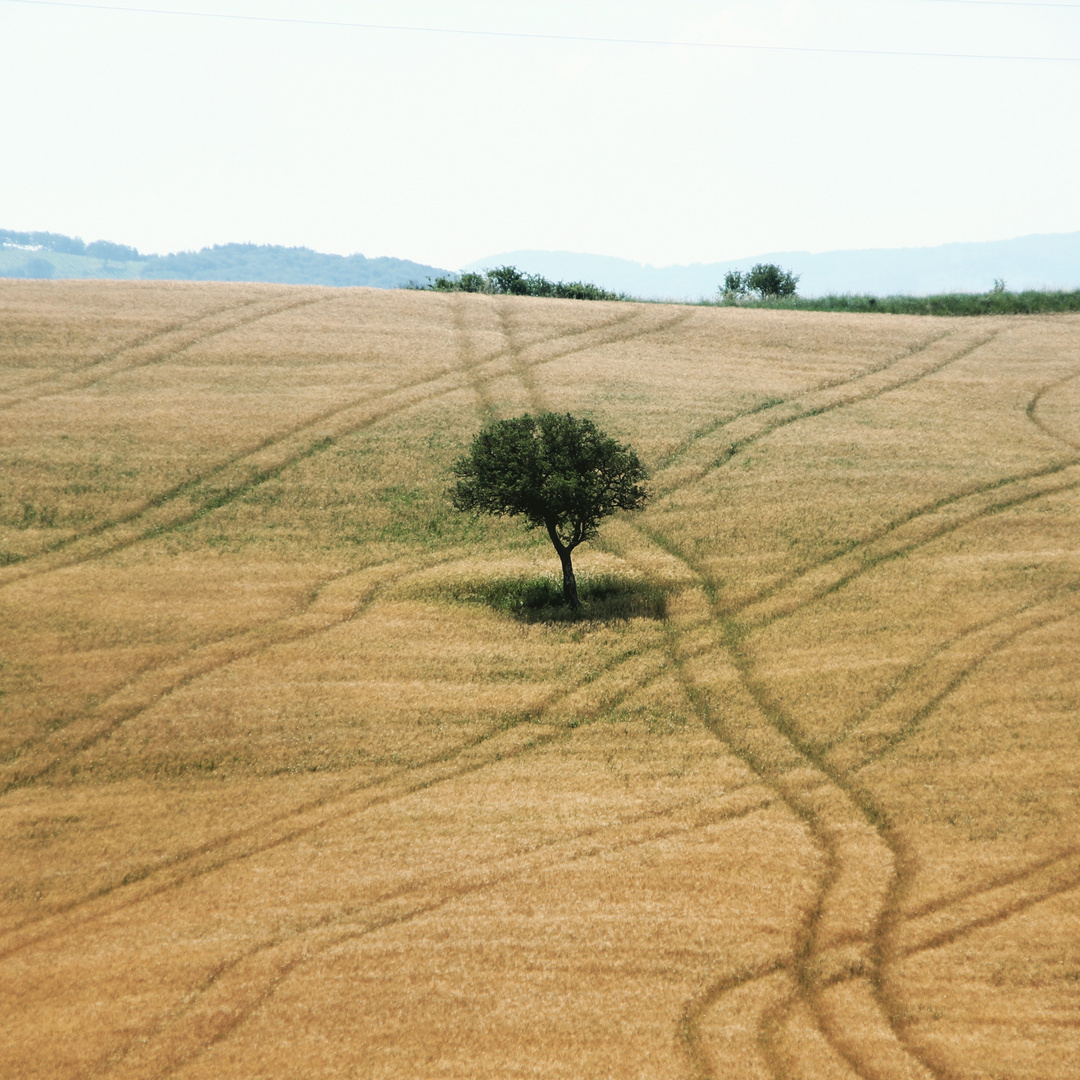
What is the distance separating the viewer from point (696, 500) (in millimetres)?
36500

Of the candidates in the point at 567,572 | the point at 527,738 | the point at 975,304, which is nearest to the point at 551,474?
the point at 567,572

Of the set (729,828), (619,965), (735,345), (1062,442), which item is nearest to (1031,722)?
(729,828)

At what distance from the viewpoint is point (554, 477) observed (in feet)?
93.3

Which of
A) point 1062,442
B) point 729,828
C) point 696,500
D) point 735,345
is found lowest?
point 729,828

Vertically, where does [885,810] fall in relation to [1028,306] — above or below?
below

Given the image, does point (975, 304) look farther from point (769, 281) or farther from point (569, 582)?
point (569, 582)

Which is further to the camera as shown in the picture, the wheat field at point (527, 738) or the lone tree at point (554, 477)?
the lone tree at point (554, 477)

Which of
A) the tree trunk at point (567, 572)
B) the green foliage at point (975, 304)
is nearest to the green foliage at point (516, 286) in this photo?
the green foliage at point (975, 304)

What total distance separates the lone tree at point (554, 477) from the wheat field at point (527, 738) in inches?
115

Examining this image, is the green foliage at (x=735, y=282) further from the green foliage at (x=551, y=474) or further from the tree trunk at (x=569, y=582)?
the tree trunk at (x=569, y=582)

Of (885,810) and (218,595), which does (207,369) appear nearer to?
(218,595)

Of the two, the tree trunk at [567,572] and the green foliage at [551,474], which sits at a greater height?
the green foliage at [551,474]

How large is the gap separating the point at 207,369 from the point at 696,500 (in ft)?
93.1

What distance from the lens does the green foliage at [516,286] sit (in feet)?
252
